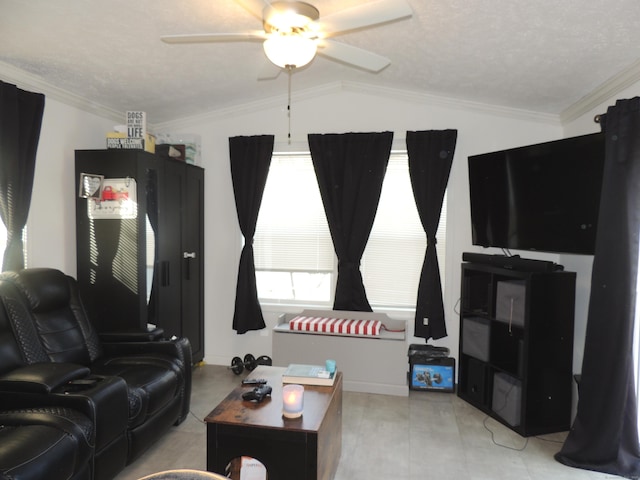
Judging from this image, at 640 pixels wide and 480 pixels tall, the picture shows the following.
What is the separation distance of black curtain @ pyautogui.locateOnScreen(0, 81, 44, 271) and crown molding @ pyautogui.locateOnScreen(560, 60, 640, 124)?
3.73 metres

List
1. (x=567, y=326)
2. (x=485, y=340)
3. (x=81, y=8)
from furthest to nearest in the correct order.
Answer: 1. (x=485, y=340)
2. (x=567, y=326)
3. (x=81, y=8)

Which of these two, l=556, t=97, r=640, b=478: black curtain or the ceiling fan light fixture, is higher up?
the ceiling fan light fixture

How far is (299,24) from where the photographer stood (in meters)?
1.85

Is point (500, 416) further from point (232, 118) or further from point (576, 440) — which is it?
point (232, 118)

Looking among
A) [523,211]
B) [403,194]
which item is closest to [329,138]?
[403,194]

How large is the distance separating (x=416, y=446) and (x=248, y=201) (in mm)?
2551

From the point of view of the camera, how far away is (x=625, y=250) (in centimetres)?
241

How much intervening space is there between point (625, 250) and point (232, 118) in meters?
3.41

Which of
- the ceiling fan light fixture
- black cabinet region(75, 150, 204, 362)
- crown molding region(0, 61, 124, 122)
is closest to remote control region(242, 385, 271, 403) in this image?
black cabinet region(75, 150, 204, 362)

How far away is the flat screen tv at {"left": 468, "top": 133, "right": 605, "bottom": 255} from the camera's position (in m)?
2.63

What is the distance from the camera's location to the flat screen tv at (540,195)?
2633 millimetres

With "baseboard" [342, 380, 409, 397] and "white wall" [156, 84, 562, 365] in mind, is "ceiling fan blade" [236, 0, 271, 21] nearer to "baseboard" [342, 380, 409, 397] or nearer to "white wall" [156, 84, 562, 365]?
"white wall" [156, 84, 562, 365]

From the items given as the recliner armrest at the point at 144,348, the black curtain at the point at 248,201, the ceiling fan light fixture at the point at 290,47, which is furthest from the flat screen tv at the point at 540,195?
the recliner armrest at the point at 144,348

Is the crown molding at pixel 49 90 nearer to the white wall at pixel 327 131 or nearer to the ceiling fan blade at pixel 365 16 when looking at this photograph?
the white wall at pixel 327 131
